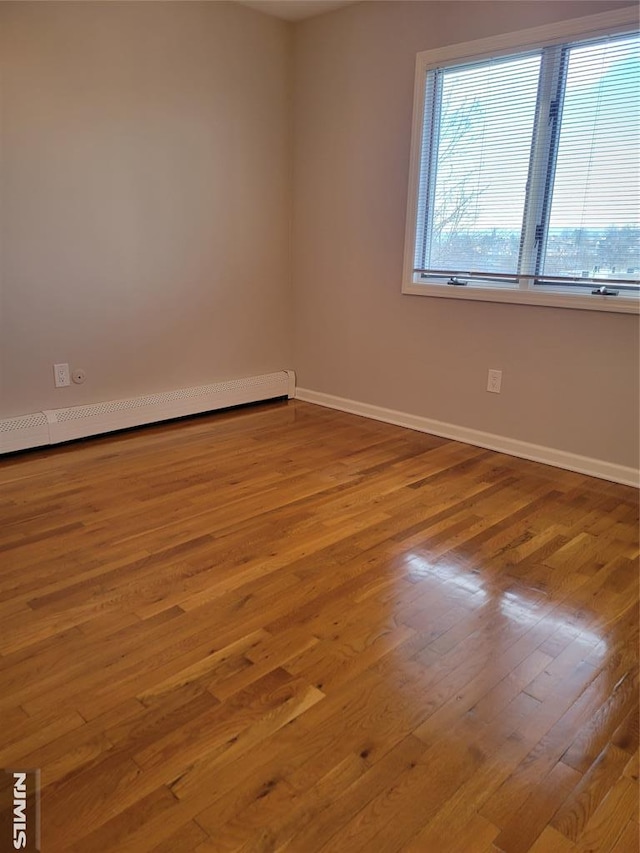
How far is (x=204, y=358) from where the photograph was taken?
3.99 metres

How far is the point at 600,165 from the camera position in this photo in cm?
279

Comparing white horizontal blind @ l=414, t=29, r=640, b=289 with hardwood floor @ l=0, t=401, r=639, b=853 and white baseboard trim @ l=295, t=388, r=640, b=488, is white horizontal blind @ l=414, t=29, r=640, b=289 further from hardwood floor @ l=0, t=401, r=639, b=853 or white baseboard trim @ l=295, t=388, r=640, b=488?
hardwood floor @ l=0, t=401, r=639, b=853

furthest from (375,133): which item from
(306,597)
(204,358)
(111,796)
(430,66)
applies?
(111,796)

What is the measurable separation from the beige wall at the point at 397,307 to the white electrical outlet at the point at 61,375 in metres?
1.66

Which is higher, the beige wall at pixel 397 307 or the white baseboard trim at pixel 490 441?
the beige wall at pixel 397 307

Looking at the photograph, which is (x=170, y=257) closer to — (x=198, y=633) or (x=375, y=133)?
(x=375, y=133)

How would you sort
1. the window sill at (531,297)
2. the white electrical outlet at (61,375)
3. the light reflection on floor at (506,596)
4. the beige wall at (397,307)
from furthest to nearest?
the white electrical outlet at (61,375) < the beige wall at (397,307) < the window sill at (531,297) < the light reflection on floor at (506,596)

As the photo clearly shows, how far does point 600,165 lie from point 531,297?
0.66m

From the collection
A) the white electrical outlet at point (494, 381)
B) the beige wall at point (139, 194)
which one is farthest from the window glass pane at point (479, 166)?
the beige wall at point (139, 194)

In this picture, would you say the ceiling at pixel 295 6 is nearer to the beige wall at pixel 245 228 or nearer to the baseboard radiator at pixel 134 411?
the beige wall at pixel 245 228

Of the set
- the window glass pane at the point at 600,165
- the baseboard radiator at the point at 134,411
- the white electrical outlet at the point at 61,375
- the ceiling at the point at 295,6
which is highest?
the ceiling at the point at 295,6

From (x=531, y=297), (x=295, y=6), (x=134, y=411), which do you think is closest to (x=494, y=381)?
(x=531, y=297)

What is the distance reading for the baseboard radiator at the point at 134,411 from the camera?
3186 mm

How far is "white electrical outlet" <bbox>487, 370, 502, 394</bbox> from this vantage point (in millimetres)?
3346
